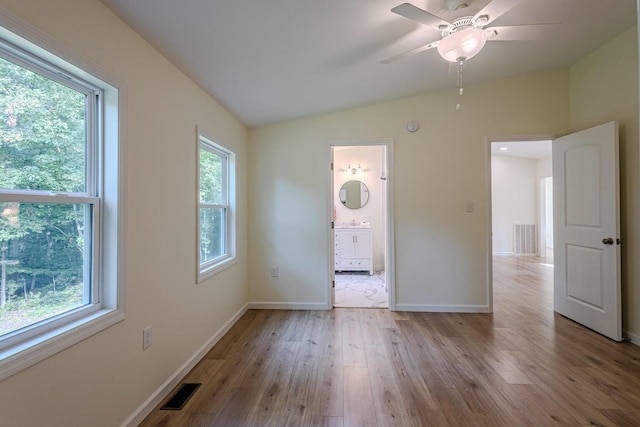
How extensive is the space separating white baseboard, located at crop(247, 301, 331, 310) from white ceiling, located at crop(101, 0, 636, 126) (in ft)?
7.07

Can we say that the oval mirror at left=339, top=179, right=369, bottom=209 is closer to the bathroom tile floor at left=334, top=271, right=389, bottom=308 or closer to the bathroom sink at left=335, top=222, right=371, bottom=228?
the bathroom sink at left=335, top=222, right=371, bottom=228

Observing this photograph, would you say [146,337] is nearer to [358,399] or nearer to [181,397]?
[181,397]

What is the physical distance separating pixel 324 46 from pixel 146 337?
86.1 inches

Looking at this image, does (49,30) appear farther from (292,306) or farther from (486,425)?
(292,306)

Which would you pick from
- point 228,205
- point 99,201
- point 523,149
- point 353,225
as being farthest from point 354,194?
point 99,201

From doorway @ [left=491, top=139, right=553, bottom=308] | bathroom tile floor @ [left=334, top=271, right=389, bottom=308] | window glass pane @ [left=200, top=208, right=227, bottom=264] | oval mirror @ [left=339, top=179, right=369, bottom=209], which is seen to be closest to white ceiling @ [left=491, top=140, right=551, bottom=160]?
doorway @ [left=491, top=139, right=553, bottom=308]

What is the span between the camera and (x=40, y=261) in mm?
1253

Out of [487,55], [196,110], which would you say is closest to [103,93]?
[196,110]

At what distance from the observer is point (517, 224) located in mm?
7586

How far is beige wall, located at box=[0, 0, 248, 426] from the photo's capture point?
116cm

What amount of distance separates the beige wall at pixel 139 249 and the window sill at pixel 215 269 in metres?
0.07

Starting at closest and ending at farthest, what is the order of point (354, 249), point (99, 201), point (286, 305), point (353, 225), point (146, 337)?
point (99, 201), point (146, 337), point (286, 305), point (354, 249), point (353, 225)

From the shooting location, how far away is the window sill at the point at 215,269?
2.43 metres

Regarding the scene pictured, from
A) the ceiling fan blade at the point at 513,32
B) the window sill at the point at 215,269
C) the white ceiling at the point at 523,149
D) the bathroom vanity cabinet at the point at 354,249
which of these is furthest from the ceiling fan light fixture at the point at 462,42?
the white ceiling at the point at 523,149
